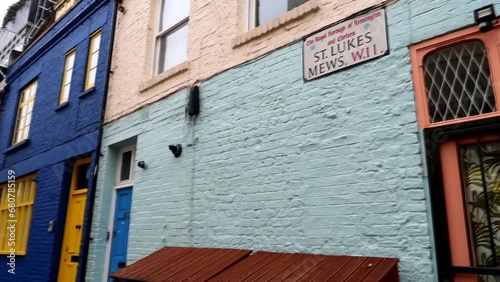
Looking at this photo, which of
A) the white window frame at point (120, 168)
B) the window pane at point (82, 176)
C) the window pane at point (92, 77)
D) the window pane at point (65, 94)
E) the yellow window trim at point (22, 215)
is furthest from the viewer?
the yellow window trim at point (22, 215)

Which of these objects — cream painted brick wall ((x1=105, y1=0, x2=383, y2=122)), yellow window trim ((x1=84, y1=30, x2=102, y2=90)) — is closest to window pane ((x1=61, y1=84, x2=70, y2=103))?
A: yellow window trim ((x1=84, y1=30, x2=102, y2=90))

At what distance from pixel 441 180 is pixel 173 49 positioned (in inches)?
185

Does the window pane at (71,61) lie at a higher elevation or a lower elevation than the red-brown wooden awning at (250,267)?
higher

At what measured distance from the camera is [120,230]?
6527 mm

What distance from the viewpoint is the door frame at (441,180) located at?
291cm

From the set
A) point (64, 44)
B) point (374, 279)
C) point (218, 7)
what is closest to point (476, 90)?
point (374, 279)

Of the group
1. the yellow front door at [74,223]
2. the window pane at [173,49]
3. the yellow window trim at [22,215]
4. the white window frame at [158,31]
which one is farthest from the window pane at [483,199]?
the yellow window trim at [22,215]

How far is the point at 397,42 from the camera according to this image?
141 inches

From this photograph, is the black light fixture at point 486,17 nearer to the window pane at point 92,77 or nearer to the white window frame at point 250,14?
the white window frame at point 250,14

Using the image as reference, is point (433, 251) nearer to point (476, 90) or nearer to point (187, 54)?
point (476, 90)

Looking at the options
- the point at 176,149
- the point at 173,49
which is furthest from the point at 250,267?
the point at 173,49

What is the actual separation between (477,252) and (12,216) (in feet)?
33.9

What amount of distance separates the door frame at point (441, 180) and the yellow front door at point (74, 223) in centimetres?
600

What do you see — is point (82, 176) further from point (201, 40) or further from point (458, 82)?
point (458, 82)
